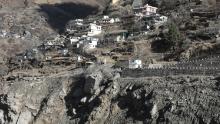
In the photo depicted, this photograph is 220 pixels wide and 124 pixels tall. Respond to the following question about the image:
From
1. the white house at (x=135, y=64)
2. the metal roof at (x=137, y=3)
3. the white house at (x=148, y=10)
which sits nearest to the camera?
the white house at (x=135, y=64)

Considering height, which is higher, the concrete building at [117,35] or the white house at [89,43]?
the concrete building at [117,35]

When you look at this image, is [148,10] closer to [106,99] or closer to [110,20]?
[110,20]

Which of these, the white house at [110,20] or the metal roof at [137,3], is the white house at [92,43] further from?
the metal roof at [137,3]

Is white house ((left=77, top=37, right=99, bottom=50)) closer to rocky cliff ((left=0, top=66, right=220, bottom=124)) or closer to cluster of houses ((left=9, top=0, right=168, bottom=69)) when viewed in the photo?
cluster of houses ((left=9, top=0, right=168, bottom=69))

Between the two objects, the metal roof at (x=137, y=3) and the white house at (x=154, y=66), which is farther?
the metal roof at (x=137, y=3)

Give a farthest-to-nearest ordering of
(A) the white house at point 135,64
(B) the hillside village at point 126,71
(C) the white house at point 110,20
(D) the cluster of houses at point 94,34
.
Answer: (C) the white house at point 110,20, (D) the cluster of houses at point 94,34, (A) the white house at point 135,64, (B) the hillside village at point 126,71

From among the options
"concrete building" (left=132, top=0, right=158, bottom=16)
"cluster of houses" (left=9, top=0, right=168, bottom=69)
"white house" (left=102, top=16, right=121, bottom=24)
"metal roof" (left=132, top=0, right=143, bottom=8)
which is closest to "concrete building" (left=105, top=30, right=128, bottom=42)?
"cluster of houses" (left=9, top=0, right=168, bottom=69)

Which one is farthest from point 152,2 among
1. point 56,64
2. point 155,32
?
point 56,64

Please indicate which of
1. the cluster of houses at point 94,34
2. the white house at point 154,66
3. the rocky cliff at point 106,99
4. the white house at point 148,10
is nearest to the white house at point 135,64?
the white house at point 154,66

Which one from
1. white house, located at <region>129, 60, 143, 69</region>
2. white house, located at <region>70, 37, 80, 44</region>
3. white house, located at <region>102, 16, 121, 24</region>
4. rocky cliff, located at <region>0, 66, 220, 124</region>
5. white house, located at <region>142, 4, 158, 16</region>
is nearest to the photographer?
rocky cliff, located at <region>0, 66, 220, 124</region>
